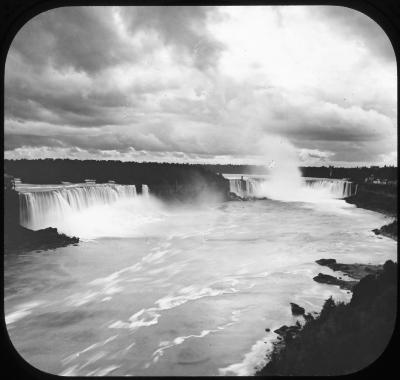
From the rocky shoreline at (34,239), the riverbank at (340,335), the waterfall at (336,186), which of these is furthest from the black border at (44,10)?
the waterfall at (336,186)

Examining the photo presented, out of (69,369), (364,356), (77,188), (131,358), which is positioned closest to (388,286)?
(364,356)

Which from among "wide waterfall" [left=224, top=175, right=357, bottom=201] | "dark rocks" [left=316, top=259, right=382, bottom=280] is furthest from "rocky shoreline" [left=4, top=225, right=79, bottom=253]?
"dark rocks" [left=316, top=259, right=382, bottom=280]

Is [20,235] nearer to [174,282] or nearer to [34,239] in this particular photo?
[34,239]

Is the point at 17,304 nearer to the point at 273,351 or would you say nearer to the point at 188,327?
the point at 188,327

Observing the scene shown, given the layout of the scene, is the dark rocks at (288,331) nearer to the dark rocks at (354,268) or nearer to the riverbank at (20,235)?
the dark rocks at (354,268)

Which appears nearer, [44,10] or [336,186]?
[44,10]

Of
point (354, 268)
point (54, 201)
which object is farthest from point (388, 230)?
point (54, 201)
